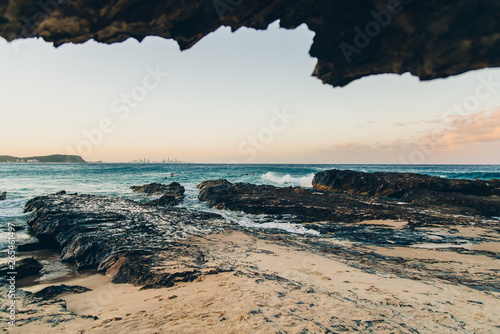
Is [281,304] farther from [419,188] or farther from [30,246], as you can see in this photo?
[419,188]

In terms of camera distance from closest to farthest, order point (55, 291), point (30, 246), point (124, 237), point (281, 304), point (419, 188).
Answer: point (281, 304) < point (55, 291) < point (124, 237) < point (30, 246) < point (419, 188)

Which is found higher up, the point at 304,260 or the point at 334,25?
the point at 334,25

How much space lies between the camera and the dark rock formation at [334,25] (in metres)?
4.83

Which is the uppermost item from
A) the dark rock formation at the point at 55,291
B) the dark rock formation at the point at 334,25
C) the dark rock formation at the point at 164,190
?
the dark rock formation at the point at 334,25

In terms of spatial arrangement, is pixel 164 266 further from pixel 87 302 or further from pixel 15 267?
pixel 15 267

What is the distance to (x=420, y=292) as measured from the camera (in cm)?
394

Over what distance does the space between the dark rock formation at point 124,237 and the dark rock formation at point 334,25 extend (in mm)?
4848

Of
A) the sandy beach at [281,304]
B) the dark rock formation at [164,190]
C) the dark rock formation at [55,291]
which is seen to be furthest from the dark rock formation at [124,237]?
the dark rock formation at [164,190]

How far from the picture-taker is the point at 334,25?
743 cm

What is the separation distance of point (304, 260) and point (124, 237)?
4.92 meters

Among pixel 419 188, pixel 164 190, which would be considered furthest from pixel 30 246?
pixel 419 188

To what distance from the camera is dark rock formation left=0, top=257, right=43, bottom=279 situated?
16.2 feet

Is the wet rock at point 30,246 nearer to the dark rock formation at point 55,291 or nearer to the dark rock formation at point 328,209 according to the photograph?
the dark rock formation at point 55,291

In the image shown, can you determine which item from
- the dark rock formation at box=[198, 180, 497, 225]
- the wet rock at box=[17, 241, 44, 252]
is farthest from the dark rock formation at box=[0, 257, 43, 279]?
the dark rock formation at box=[198, 180, 497, 225]
